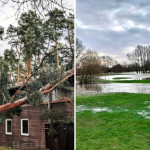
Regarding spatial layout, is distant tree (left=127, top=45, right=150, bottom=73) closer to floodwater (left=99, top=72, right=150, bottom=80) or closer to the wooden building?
floodwater (left=99, top=72, right=150, bottom=80)

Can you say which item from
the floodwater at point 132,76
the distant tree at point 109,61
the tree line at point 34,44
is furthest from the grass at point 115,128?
the distant tree at point 109,61

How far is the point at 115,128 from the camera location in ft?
9.60

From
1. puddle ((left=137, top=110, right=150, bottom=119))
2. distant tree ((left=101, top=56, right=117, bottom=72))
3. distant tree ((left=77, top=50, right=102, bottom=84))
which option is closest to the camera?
puddle ((left=137, top=110, right=150, bottom=119))

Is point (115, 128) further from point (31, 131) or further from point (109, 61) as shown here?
point (109, 61)

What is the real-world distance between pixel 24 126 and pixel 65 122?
23cm

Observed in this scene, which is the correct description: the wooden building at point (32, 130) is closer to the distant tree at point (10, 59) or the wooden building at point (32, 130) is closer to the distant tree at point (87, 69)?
the distant tree at point (10, 59)

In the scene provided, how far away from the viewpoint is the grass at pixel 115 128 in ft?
7.88

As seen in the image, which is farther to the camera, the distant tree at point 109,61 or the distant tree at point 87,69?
the distant tree at point 109,61

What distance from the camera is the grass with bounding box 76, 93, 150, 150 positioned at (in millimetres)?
2400

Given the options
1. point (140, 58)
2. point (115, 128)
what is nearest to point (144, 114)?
point (115, 128)

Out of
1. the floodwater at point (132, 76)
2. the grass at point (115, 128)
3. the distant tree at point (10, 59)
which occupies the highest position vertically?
the distant tree at point (10, 59)

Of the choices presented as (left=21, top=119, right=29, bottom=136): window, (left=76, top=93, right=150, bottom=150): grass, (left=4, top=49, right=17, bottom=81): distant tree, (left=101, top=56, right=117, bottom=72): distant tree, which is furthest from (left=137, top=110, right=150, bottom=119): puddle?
(left=101, top=56, right=117, bottom=72): distant tree

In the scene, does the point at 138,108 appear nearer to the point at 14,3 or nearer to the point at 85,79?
the point at 14,3

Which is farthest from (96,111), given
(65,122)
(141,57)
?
(141,57)
